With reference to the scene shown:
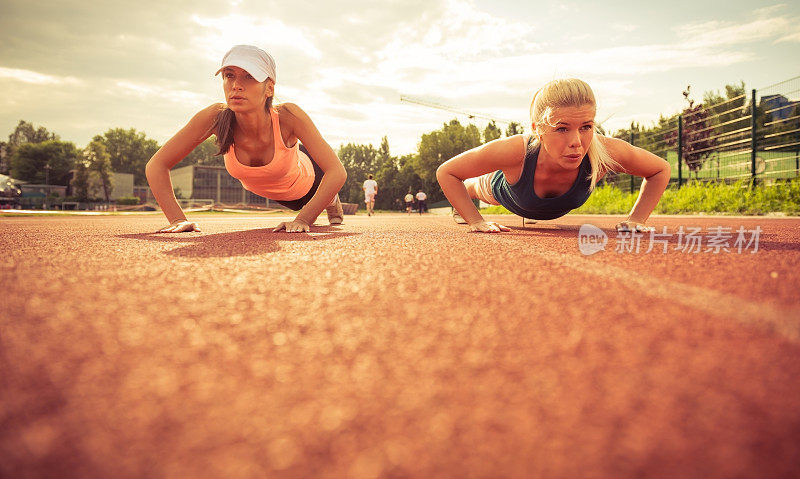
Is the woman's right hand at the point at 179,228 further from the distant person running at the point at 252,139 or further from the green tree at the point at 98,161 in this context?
the green tree at the point at 98,161

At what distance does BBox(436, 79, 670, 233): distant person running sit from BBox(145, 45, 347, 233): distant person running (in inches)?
45.5

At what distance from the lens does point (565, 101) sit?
124 inches

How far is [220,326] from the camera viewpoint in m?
0.98

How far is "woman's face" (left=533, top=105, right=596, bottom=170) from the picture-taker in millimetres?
3154

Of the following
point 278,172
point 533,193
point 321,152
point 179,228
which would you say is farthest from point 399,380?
point 278,172

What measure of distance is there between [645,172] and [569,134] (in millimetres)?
1181

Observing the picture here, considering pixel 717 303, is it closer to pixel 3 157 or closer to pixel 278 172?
pixel 278 172

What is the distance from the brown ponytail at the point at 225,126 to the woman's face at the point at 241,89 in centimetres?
14

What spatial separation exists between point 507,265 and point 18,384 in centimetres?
154

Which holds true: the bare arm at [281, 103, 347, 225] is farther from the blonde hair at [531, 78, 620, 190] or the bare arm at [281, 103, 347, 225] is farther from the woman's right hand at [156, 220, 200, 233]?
the blonde hair at [531, 78, 620, 190]

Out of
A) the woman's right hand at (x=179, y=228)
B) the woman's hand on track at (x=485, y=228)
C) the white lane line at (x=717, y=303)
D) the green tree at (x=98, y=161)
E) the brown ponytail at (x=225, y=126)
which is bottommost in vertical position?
the white lane line at (x=717, y=303)

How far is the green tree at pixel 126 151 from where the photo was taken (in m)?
81.6

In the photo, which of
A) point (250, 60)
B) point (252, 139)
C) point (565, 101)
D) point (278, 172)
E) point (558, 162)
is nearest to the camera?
point (565, 101)

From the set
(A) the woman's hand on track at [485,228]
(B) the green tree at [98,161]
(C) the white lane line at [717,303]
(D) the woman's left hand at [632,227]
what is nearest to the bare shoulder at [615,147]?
(D) the woman's left hand at [632,227]
